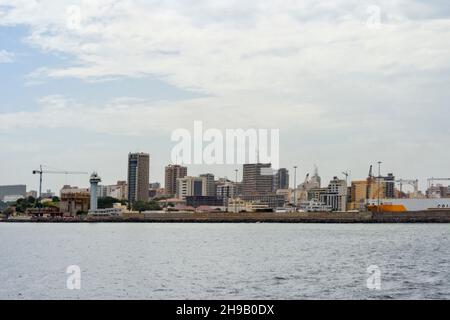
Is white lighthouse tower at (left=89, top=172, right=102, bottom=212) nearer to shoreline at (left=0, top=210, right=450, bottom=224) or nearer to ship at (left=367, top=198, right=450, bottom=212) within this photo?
shoreline at (left=0, top=210, right=450, bottom=224)

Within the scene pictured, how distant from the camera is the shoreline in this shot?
157 metres

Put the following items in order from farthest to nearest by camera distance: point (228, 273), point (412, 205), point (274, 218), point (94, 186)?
1. point (94, 186)
2. point (274, 218)
3. point (412, 205)
4. point (228, 273)

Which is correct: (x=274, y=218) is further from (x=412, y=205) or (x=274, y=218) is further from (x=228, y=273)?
(x=228, y=273)

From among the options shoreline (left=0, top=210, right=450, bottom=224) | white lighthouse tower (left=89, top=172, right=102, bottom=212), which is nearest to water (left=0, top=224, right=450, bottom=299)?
shoreline (left=0, top=210, right=450, bottom=224)

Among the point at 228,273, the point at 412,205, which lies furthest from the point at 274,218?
the point at 228,273

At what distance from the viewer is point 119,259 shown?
159ft

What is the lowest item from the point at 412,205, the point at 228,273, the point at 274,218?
the point at 228,273

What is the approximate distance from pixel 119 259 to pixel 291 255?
36.9ft

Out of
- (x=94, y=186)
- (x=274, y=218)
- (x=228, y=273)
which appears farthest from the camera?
(x=94, y=186)

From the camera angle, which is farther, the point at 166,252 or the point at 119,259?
the point at 166,252

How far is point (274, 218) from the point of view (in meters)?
171

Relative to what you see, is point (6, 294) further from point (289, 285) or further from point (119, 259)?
point (119, 259)

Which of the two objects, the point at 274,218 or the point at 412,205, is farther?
the point at 274,218
